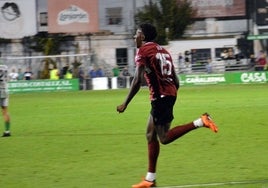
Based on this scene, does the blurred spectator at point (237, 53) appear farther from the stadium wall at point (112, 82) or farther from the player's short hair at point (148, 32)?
the player's short hair at point (148, 32)

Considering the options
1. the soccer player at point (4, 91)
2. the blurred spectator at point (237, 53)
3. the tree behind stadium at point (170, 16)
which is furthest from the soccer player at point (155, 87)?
the tree behind stadium at point (170, 16)

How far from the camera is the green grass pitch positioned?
380 inches

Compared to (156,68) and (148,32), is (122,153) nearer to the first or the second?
(156,68)

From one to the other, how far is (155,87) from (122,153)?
12.0 feet

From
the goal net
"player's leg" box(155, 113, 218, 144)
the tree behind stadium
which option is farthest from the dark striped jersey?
the tree behind stadium

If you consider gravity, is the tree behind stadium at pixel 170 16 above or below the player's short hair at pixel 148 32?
above

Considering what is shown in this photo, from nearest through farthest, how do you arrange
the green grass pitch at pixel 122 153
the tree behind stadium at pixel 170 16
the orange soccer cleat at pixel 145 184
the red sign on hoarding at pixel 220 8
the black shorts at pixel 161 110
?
1. the orange soccer cleat at pixel 145 184
2. the black shorts at pixel 161 110
3. the green grass pitch at pixel 122 153
4. the tree behind stadium at pixel 170 16
5. the red sign on hoarding at pixel 220 8

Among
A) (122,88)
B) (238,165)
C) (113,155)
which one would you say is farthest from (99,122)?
(122,88)

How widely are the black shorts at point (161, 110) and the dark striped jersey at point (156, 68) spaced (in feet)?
0.21

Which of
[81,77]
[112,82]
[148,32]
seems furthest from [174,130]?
[81,77]

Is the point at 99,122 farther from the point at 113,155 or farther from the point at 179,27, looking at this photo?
the point at 179,27

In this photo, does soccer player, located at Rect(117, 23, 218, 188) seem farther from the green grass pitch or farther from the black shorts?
the green grass pitch

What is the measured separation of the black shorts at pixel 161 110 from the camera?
902 cm

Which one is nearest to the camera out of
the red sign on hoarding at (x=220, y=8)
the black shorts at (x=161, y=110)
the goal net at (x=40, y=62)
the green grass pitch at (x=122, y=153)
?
the black shorts at (x=161, y=110)
